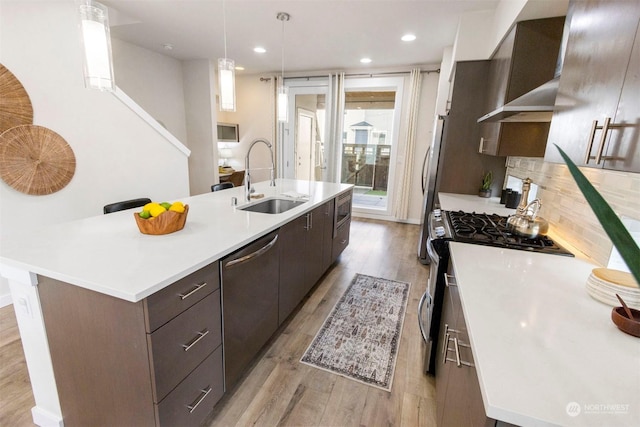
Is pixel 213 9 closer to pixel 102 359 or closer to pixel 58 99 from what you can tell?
pixel 58 99

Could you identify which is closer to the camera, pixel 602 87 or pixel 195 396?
pixel 602 87

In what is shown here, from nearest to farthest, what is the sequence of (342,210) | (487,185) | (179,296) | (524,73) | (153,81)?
(179,296)
(524,73)
(487,185)
(342,210)
(153,81)

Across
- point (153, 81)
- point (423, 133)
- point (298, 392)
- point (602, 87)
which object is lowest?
point (298, 392)

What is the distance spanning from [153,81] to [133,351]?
4.92 meters

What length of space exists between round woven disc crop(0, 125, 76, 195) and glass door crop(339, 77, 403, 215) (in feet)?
13.7

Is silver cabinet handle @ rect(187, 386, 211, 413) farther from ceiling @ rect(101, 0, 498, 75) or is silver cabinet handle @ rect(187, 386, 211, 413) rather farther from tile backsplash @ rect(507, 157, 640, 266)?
ceiling @ rect(101, 0, 498, 75)

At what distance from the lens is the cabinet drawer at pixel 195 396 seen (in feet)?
3.87

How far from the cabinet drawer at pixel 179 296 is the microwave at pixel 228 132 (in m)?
5.11

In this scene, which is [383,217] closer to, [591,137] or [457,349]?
[457,349]

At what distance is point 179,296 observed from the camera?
117 cm

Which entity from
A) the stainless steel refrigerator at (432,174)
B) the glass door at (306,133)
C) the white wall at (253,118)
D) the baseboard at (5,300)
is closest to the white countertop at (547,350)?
the stainless steel refrigerator at (432,174)

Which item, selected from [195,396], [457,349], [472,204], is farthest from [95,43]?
[472,204]

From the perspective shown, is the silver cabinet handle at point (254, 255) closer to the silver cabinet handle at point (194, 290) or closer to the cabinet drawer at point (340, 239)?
the silver cabinet handle at point (194, 290)

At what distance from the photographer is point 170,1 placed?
2.96 metres
